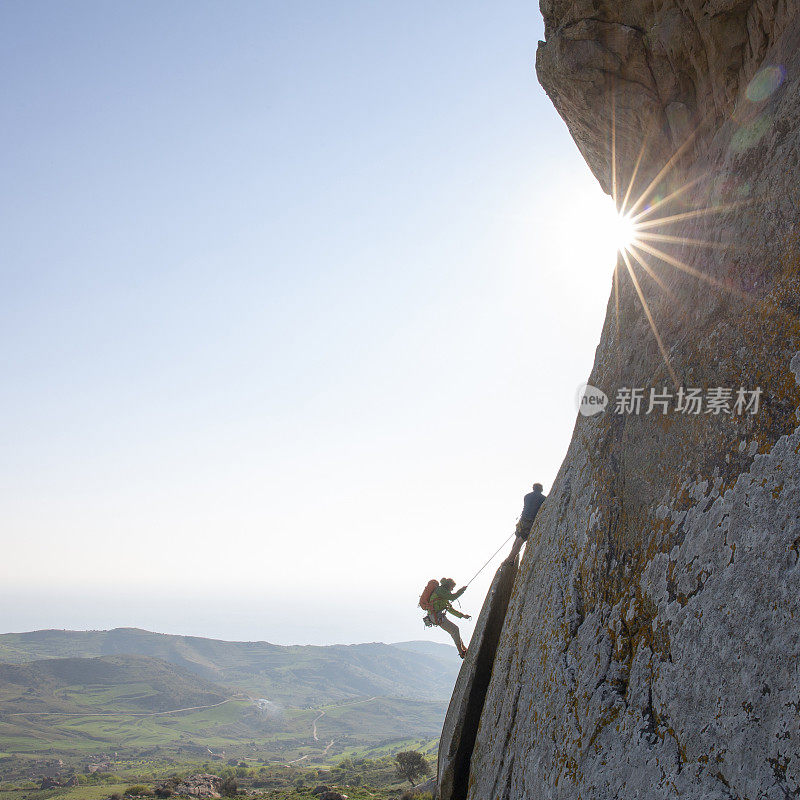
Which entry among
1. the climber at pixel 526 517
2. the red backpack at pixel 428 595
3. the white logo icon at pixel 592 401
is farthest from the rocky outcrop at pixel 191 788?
the white logo icon at pixel 592 401

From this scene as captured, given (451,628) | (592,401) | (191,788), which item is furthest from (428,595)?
(191,788)

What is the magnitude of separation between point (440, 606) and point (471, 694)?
4.53 m

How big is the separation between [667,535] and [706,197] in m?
6.25

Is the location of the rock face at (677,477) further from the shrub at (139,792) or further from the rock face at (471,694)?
the shrub at (139,792)

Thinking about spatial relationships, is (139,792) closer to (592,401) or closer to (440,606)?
(440,606)

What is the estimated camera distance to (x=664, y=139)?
1218 cm

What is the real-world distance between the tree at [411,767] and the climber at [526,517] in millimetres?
66841

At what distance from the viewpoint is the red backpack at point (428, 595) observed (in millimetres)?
18148

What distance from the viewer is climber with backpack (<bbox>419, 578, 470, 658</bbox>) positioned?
1800 centimetres

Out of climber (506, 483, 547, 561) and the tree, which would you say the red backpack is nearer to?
climber (506, 483, 547, 561)

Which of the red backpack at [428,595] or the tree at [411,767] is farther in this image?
the tree at [411,767]

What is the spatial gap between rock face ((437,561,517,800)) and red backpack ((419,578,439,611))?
9.70 ft

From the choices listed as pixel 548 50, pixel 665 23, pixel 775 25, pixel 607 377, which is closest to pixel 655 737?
pixel 607 377
